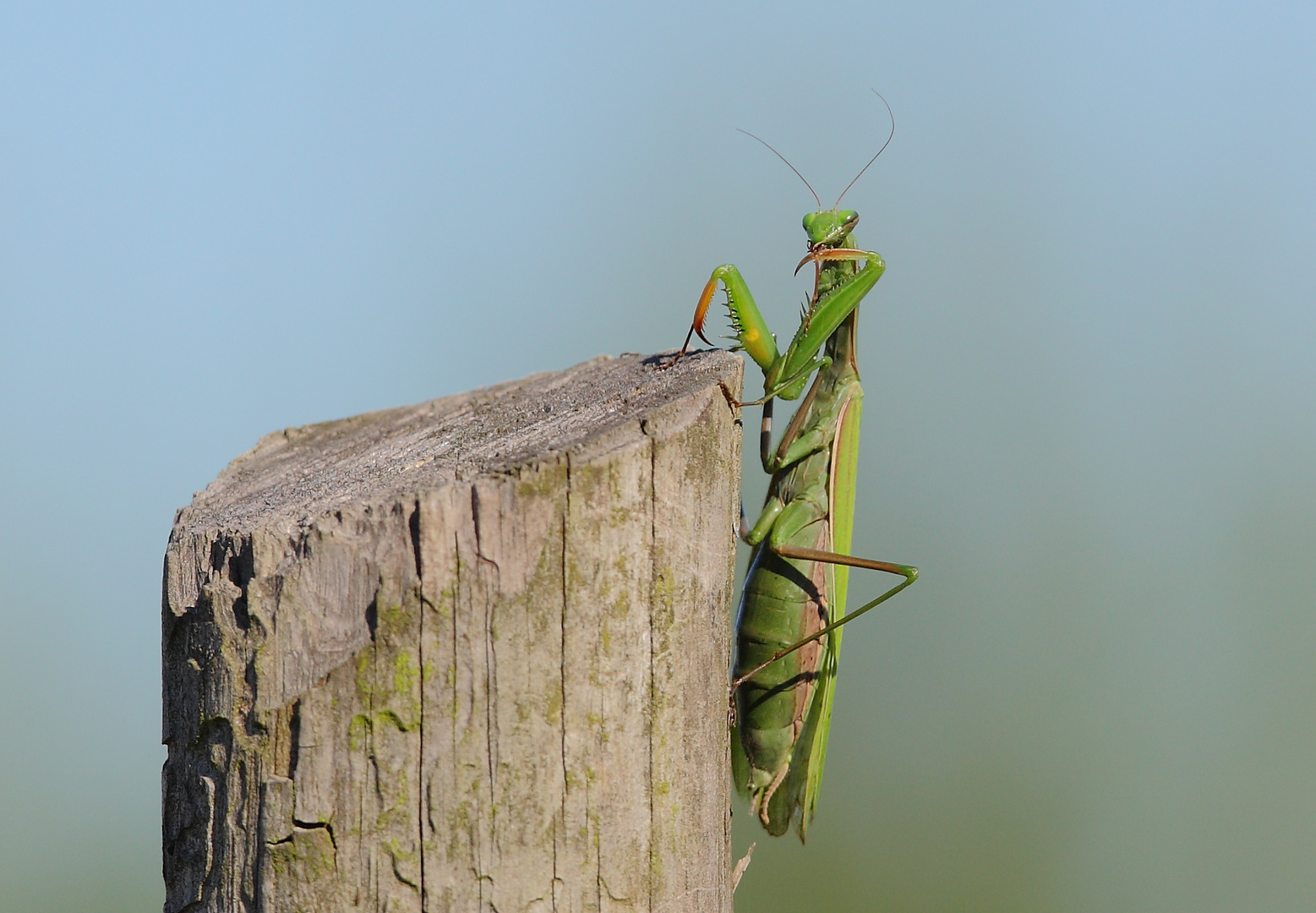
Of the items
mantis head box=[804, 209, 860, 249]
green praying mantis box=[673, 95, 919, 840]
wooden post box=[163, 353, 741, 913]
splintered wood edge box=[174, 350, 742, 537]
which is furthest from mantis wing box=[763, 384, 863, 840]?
wooden post box=[163, 353, 741, 913]

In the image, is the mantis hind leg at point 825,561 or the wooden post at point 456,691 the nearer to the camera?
the wooden post at point 456,691

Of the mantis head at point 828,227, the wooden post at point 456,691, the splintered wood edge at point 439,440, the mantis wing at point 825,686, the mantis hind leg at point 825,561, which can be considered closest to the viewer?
the wooden post at point 456,691

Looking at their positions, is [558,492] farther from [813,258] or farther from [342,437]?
[813,258]

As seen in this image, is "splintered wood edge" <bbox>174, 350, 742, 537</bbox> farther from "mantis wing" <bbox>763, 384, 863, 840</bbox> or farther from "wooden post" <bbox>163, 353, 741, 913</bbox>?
"mantis wing" <bbox>763, 384, 863, 840</bbox>

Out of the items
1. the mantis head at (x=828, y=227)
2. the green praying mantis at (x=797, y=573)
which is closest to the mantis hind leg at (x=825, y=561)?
the green praying mantis at (x=797, y=573)

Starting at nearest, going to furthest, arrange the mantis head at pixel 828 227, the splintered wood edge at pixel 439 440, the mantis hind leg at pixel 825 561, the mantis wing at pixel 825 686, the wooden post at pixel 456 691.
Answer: the wooden post at pixel 456 691, the splintered wood edge at pixel 439 440, the mantis hind leg at pixel 825 561, the mantis wing at pixel 825 686, the mantis head at pixel 828 227

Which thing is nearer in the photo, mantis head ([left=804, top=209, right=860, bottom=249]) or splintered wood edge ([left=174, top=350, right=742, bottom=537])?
splintered wood edge ([left=174, top=350, right=742, bottom=537])

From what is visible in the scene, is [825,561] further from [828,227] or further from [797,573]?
[828,227]

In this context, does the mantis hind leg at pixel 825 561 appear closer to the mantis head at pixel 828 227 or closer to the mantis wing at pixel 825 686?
the mantis wing at pixel 825 686
